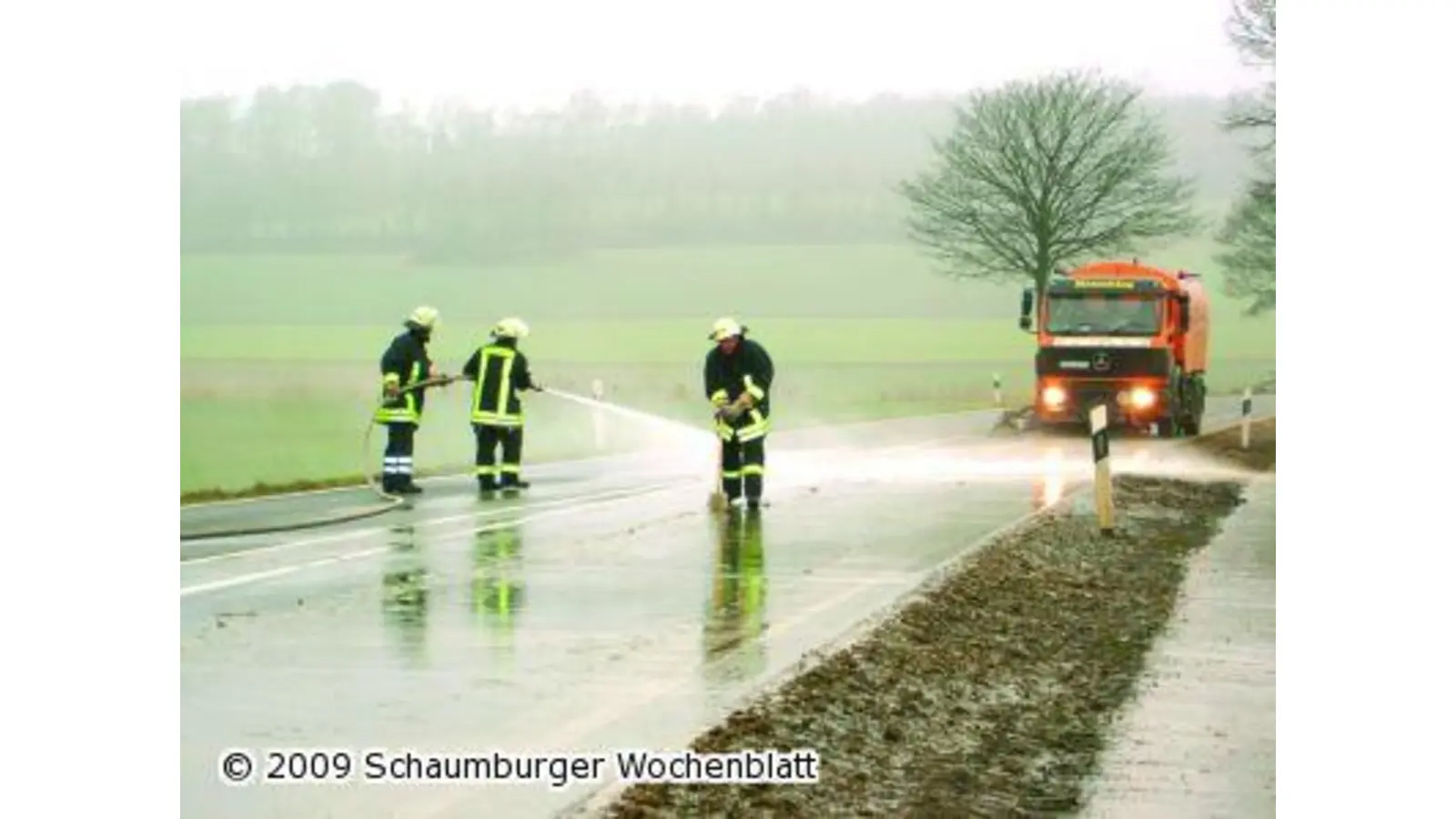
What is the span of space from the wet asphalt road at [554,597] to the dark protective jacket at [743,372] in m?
0.67

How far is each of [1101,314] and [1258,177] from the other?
69.8 inches

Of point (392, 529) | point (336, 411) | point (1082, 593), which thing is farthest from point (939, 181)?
point (392, 529)

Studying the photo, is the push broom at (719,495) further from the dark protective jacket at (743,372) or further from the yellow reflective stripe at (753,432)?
the dark protective jacket at (743,372)

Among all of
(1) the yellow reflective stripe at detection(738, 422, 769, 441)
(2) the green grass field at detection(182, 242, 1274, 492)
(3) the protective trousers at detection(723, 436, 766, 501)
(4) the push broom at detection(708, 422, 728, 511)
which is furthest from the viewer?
(4) the push broom at detection(708, 422, 728, 511)

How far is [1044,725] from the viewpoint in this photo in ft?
25.1

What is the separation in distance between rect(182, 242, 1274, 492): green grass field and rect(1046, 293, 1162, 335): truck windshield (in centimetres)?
19

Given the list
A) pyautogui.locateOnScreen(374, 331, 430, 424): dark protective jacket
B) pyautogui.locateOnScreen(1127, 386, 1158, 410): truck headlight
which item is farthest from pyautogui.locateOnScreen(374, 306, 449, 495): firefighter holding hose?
pyautogui.locateOnScreen(1127, 386, 1158, 410): truck headlight

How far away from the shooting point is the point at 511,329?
8500mm

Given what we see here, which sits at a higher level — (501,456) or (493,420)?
(493,420)

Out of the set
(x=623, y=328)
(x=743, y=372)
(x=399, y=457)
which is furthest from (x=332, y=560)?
(x=743, y=372)

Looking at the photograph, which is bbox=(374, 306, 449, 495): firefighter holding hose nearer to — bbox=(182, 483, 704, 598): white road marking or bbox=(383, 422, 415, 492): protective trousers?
bbox=(383, 422, 415, 492): protective trousers

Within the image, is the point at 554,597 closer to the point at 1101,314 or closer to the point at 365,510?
the point at 365,510

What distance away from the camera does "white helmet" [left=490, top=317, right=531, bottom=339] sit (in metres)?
8.48
